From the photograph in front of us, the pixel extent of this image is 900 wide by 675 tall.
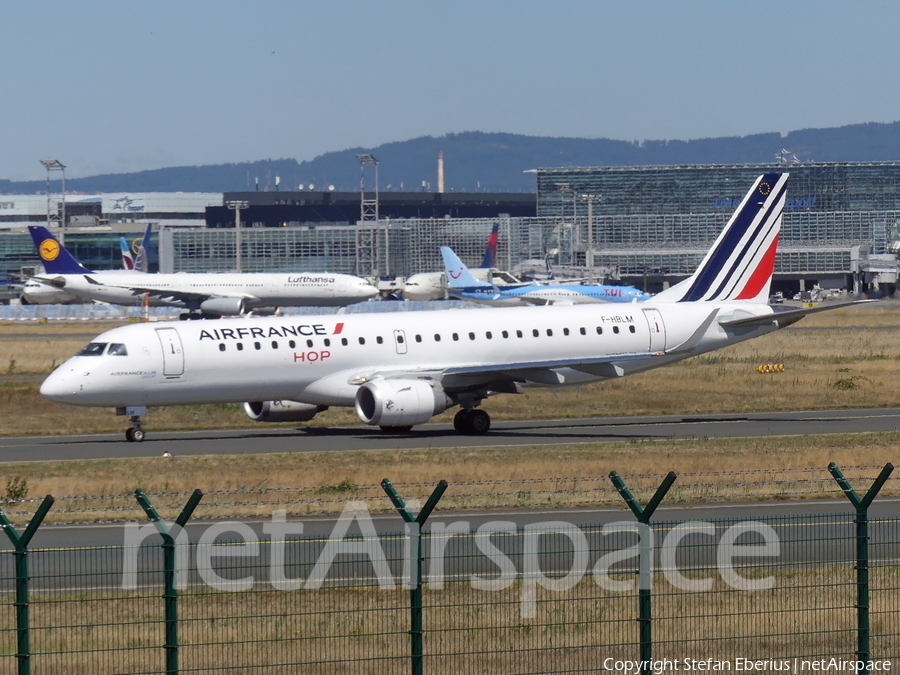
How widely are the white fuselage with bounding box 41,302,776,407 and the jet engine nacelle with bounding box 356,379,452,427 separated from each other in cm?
98

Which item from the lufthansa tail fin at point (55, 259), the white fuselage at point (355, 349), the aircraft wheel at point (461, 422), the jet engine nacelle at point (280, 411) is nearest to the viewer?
the white fuselage at point (355, 349)

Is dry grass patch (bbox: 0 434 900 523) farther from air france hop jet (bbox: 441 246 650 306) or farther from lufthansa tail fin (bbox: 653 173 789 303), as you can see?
air france hop jet (bbox: 441 246 650 306)

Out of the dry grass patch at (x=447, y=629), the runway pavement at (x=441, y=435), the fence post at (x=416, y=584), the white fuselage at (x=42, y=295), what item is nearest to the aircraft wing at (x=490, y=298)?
the white fuselage at (x=42, y=295)

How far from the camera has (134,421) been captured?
116ft

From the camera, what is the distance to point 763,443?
31250mm

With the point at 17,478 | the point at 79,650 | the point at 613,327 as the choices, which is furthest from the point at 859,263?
the point at 79,650

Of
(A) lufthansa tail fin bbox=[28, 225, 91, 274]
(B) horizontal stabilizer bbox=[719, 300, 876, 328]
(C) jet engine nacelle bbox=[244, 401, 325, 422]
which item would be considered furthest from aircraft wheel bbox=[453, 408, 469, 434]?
(A) lufthansa tail fin bbox=[28, 225, 91, 274]

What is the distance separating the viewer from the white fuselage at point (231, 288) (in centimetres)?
9994

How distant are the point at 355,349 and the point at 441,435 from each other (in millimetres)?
3410

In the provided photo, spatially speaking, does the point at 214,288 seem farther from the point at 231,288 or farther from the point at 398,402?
the point at 398,402

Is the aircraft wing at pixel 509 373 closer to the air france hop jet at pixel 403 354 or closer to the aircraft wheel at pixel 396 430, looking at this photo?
the air france hop jet at pixel 403 354

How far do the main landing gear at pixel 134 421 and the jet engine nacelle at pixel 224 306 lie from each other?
57662mm

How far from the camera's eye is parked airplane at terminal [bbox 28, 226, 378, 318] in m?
99.6

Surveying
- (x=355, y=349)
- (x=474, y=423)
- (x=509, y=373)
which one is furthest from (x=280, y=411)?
(x=509, y=373)
